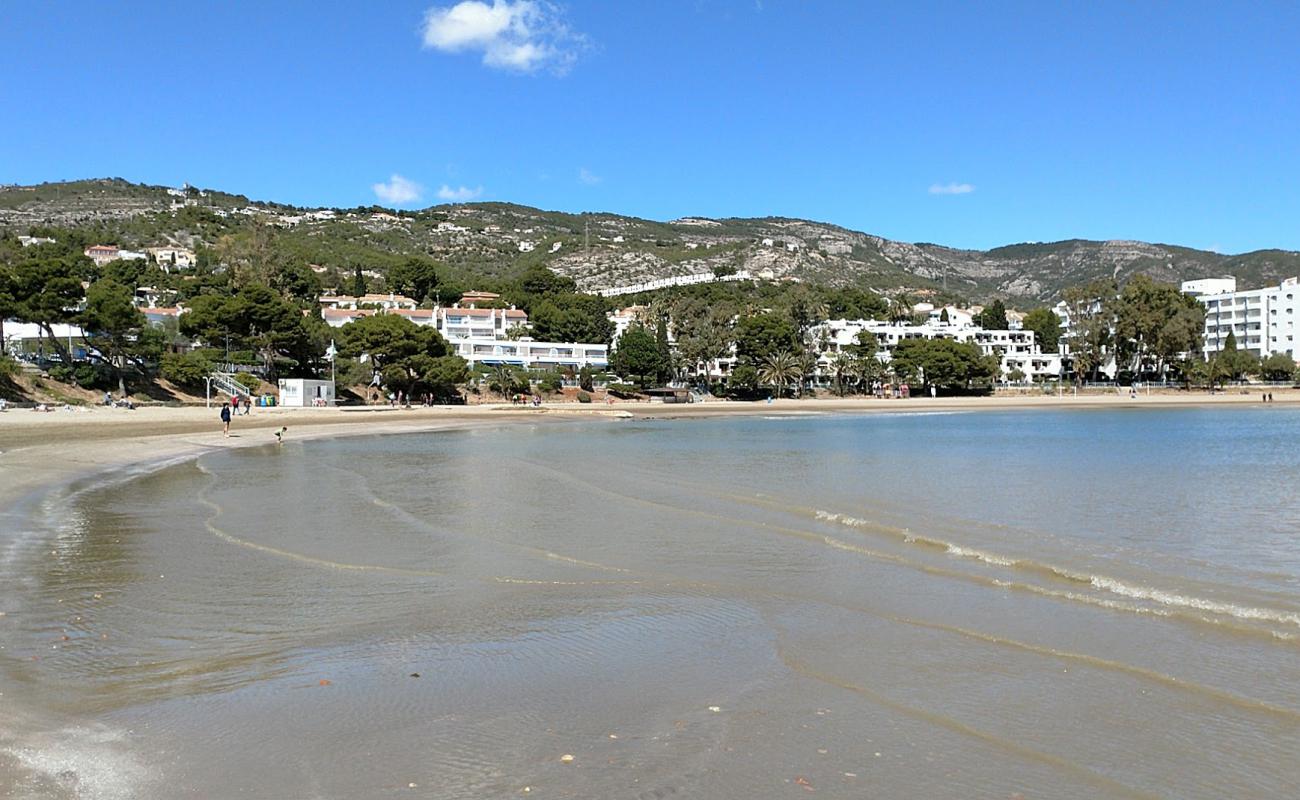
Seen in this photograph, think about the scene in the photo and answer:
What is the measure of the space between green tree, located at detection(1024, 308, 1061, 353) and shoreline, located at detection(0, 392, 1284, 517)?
43.1 metres

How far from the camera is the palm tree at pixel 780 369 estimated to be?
95688 millimetres

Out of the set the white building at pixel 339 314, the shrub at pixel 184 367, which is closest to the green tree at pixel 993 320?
the white building at pixel 339 314

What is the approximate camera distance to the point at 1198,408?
3268 inches

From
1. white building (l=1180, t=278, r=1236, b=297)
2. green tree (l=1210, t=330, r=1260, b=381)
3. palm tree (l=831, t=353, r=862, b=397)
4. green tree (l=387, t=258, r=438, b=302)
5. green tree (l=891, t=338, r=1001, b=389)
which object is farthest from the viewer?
white building (l=1180, t=278, r=1236, b=297)

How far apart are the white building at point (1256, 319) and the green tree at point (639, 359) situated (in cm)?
8201

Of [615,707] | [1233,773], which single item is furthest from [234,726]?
[1233,773]

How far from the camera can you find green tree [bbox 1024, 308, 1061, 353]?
138 m

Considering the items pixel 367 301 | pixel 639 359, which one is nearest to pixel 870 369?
pixel 639 359

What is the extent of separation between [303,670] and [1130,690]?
19.5 ft

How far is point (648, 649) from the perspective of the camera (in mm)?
7562

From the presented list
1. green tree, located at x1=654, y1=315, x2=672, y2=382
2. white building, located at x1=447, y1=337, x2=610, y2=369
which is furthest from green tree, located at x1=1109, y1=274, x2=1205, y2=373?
white building, located at x1=447, y1=337, x2=610, y2=369

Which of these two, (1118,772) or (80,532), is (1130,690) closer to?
(1118,772)

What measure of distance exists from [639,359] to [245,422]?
A: 51.0 m

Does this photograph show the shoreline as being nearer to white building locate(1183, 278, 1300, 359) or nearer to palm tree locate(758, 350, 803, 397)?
palm tree locate(758, 350, 803, 397)
